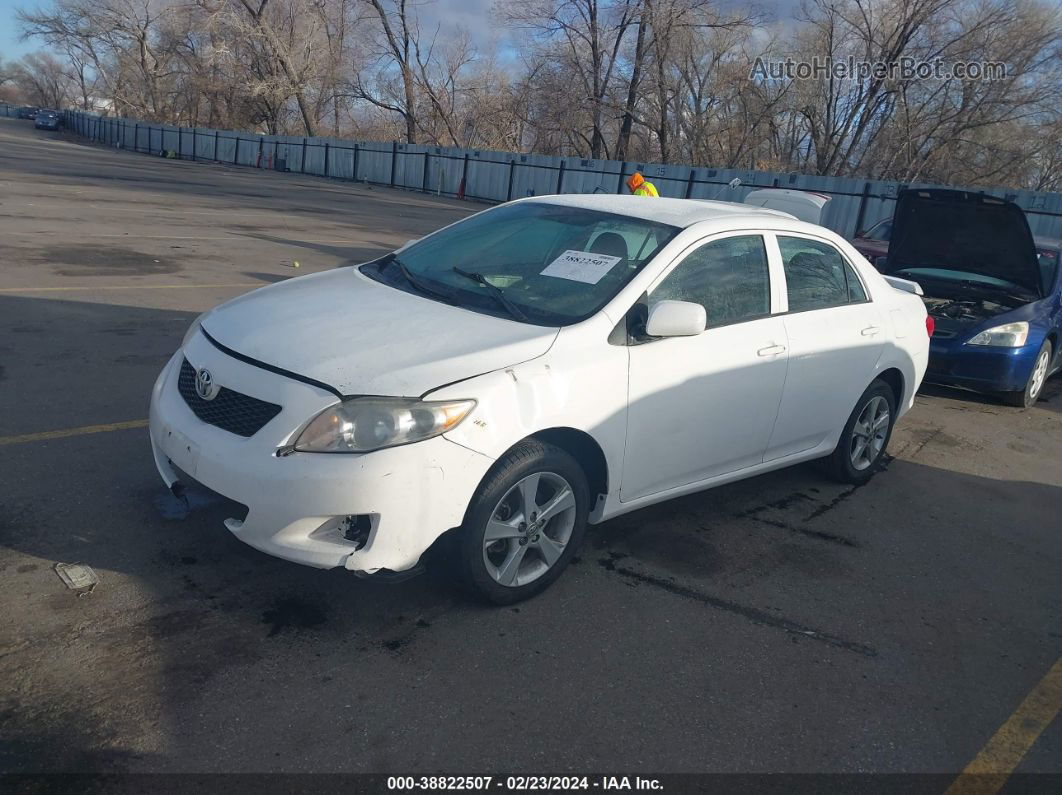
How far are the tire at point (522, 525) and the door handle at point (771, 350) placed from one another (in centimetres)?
133

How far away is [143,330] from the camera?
25.5 ft

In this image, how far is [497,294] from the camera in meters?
4.17

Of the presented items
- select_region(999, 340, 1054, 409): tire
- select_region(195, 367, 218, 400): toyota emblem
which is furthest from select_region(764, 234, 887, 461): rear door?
select_region(999, 340, 1054, 409): tire

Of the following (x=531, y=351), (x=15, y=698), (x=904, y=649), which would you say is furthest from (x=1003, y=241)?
(x=15, y=698)

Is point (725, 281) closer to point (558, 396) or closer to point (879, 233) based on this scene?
point (558, 396)

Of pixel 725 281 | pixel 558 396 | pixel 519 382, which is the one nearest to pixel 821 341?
pixel 725 281

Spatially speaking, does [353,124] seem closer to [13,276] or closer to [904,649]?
[13,276]

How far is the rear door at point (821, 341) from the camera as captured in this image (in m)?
4.88

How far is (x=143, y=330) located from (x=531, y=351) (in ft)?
17.6

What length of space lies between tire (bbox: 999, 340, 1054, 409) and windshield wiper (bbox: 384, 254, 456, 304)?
6.09 metres

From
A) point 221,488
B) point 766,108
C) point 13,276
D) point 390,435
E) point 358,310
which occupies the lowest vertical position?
point 13,276

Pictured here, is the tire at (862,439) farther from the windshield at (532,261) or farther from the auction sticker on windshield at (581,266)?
the auction sticker on windshield at (581,266)

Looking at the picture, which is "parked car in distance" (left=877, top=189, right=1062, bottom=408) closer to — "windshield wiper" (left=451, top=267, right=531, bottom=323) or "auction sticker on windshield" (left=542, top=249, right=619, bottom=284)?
"auction sticker on windshield" (left=542, top=249, right=619, bottom=284)

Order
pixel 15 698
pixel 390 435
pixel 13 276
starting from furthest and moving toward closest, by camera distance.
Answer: pixel 13 276, pixel 390 435, pixel 15 698
